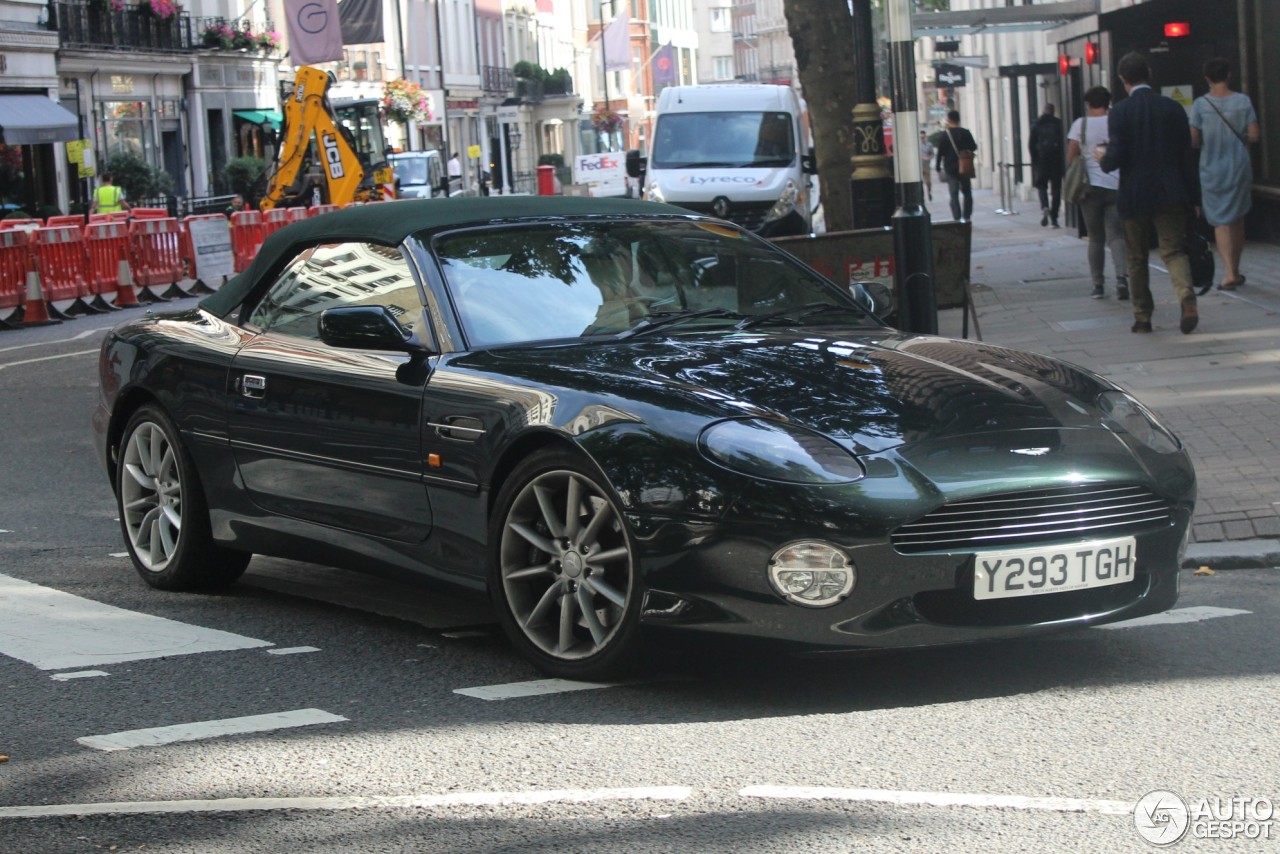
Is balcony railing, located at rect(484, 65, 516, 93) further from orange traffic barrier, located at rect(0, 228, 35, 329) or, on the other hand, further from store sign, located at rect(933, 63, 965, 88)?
orange traffic barrier, located at rect(0, 228, 35, 329)

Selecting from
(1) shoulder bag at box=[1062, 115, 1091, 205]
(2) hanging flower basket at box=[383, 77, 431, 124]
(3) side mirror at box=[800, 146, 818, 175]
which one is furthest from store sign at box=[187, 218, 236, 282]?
(2) hanging flower basket at box=[383, 77, 431, 124]

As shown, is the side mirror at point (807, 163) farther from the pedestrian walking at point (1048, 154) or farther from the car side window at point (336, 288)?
the car side window at point (336, 288)

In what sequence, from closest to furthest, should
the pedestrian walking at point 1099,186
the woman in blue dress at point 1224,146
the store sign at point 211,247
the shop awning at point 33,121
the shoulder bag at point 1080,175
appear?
the woman in blue dress at point 1224,146, the pedestrian walking at point 1099,186, the shoulder bag at point 1080,175, the store sign at point 211,247, the shop awning at point 33,121

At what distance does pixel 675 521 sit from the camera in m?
4.83

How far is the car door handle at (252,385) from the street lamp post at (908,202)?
4461mm

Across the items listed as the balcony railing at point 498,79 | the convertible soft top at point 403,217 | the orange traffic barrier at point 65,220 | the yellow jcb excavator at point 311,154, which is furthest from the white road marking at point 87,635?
the balcony railing at point 498,79

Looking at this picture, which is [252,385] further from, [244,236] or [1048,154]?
[244,236]

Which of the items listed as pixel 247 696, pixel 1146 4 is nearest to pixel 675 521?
pixel 247 696

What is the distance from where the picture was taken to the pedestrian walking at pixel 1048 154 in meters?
27.0

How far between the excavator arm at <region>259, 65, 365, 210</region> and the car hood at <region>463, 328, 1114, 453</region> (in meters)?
29.4

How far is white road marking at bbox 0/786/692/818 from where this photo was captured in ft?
13.5

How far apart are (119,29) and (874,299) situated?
138 feet

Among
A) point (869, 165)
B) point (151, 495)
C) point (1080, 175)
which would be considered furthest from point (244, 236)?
point (151, 495)

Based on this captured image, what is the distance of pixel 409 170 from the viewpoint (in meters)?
50.2
